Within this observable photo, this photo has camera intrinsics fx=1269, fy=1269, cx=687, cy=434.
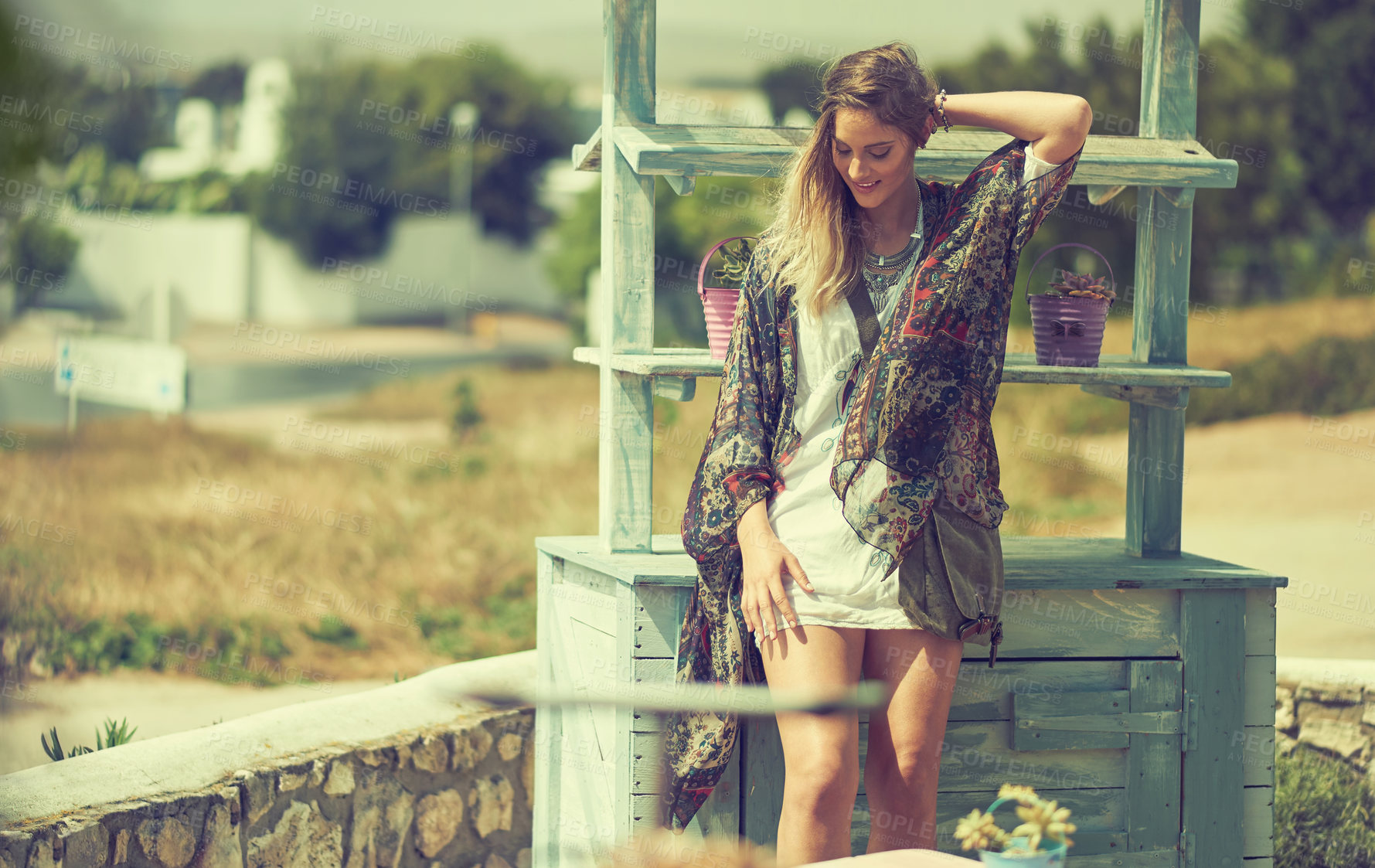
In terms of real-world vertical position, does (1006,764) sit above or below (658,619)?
below

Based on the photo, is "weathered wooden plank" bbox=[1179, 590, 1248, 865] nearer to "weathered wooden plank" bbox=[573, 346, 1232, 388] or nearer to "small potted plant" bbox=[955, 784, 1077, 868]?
"weathered wooden plank" bbox=[573, 346, 1232, 388]

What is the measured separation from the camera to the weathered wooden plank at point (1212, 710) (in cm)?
321

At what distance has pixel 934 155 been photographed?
3303 millimetres

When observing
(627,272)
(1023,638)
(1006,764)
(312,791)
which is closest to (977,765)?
(1006,764)

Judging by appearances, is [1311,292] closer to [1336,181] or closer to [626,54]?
[1336,181]

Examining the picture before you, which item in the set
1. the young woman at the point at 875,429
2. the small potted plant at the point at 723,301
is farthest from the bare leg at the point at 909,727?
the small potted plant at the point at 723,301

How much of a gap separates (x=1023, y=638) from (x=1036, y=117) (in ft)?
4.33

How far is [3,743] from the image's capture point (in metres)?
5.02

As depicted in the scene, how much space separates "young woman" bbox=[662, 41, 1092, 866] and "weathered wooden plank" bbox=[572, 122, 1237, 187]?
0.64 m

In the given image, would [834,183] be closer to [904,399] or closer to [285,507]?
[904,399]

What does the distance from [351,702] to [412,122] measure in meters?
39.9

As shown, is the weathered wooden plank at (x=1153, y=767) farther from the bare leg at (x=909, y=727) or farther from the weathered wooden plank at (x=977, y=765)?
the bare leg at (x=909, y=727)

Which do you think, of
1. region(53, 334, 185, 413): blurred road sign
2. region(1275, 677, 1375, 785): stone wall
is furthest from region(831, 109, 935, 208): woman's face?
region(53, 334, 185, 413): blurred road sign

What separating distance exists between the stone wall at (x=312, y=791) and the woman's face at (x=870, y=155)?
4.35 ft
